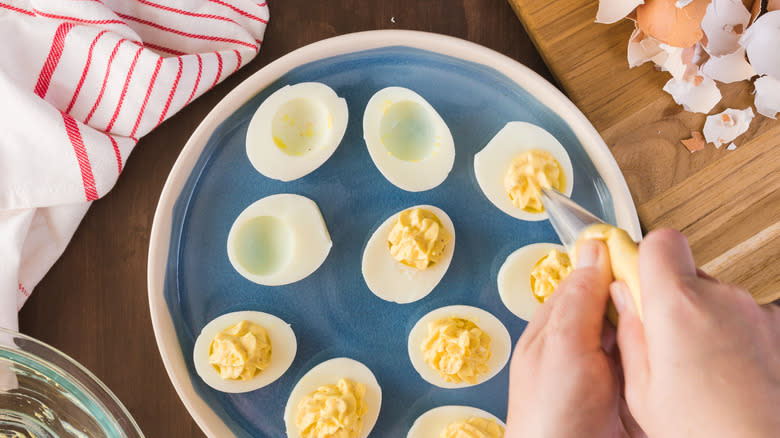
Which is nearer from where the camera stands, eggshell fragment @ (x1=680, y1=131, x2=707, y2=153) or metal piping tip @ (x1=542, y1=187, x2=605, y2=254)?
metal piping tip @ (x1=542, y1=187, x2=605, y2=254)

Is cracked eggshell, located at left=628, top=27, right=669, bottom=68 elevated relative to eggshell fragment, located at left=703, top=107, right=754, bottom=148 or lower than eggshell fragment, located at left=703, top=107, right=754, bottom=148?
elevated

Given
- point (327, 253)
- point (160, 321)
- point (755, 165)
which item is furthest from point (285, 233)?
point (755, 165)

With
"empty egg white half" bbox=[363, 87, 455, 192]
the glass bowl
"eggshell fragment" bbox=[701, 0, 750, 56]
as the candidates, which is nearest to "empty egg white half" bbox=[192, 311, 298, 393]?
the glass bowl

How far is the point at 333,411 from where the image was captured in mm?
1220

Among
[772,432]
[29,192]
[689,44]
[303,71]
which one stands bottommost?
[772,432]

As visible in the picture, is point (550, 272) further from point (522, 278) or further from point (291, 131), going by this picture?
point (291, 131)

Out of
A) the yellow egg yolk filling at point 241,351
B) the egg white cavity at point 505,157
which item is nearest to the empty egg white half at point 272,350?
the yellow egg yolk filling at point 241,351

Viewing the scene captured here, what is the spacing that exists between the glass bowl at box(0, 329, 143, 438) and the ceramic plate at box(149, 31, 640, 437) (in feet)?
0.54

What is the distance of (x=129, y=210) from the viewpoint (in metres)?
1.40

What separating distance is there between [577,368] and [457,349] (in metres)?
0.39

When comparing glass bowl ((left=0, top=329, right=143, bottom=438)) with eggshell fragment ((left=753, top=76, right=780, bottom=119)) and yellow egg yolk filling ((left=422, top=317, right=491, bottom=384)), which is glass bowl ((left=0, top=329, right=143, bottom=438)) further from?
eggshell fragment ((left=753, top=76, right=780, bottom=119))

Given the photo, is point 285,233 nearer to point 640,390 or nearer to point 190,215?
point 190,215

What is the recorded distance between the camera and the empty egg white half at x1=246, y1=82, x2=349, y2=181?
4.23 feet

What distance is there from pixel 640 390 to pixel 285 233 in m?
0.75
